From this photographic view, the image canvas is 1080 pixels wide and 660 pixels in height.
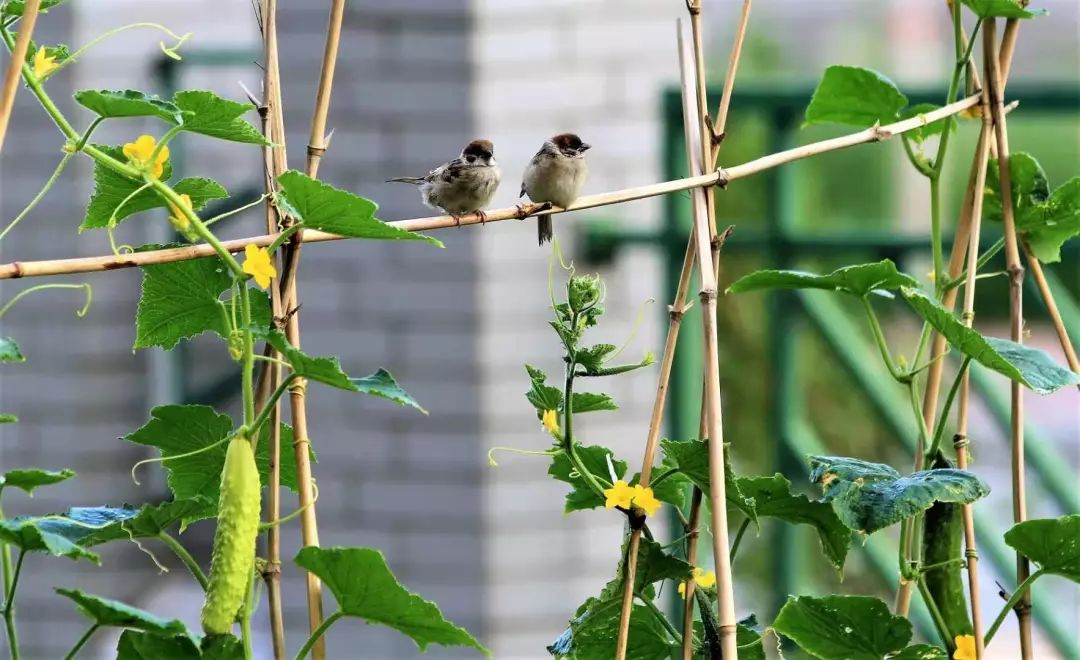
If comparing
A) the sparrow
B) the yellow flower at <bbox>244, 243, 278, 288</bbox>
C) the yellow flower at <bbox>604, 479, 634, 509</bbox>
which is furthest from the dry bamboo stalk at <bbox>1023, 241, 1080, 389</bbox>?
the sparrow

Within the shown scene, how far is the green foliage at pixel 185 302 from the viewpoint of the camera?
106 centimetres

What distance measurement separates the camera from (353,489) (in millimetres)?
3318

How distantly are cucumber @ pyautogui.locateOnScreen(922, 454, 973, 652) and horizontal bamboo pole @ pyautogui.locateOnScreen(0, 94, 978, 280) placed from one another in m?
0.34

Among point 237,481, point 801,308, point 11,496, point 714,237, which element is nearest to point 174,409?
point 237,481

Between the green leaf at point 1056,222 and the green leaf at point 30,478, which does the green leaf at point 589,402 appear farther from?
the green leaf at point 1056,222

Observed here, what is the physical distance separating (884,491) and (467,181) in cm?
121

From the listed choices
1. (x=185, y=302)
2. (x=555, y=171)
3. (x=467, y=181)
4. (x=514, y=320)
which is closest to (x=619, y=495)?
(x=185, y=302)

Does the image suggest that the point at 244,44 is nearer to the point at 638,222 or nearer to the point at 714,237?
the point at 638,222

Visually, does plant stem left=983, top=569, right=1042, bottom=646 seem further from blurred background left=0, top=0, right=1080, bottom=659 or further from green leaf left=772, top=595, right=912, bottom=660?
blurred background left=0, top=0, right=1080, bottom=659

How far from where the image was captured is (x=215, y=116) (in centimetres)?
95

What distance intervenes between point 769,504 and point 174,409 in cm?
52

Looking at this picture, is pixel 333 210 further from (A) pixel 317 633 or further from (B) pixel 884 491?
(B) pixel 884 491

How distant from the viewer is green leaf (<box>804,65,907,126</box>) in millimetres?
1354

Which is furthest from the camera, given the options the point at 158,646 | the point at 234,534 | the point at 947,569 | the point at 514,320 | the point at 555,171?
the point at 514,320
